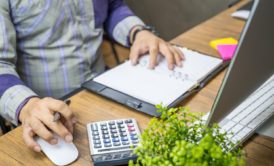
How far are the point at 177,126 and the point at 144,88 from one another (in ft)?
1.52

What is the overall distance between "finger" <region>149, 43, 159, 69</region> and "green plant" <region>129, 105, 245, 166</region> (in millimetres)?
534

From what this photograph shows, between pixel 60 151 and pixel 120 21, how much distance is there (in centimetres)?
77

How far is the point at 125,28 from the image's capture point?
57.6 inches

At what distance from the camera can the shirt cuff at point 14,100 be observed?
96 cm

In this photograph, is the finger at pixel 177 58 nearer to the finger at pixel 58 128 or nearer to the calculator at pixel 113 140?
the calculator at pixel 113 140

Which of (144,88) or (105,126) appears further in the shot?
(144,88)

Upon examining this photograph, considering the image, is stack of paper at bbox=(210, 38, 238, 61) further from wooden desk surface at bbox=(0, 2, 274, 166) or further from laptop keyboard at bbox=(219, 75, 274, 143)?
laptop keyboard at bbox=(219, 75, 274, 143)

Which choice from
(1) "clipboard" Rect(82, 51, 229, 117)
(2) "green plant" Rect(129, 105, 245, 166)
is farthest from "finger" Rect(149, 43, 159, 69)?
(2) "green plant" Rect(129, 105, 245, 166)

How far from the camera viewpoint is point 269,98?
988 millimetres

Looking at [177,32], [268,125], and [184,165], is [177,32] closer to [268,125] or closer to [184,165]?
[268,125]

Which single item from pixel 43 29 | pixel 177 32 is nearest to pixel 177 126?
pixel 43 29

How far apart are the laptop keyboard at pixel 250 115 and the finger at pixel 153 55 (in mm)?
322

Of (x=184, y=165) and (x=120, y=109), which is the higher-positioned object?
(x=184, y=165)

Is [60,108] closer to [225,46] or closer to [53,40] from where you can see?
[53,40]
